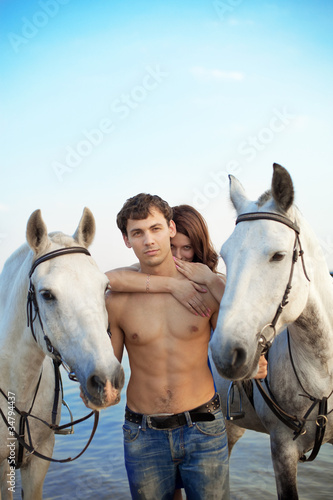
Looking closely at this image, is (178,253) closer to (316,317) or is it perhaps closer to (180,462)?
(316,317)

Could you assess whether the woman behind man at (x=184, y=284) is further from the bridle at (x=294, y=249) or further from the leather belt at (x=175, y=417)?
the leather belt at (x=175, y=417)

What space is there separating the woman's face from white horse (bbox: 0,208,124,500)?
0.97 metres

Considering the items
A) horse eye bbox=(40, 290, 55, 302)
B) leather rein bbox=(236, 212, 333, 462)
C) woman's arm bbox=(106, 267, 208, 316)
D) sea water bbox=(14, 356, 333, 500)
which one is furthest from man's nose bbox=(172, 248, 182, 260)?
sea water bbox=(14, 356, 333, 500)

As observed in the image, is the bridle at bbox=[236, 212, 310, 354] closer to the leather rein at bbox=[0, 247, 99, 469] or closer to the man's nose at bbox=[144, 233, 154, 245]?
the man's nose at bbox=[144, 233, 154, 245]

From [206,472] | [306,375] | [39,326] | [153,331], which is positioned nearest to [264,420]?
[306,375]

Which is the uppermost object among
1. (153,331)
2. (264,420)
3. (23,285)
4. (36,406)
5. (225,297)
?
(23,285)

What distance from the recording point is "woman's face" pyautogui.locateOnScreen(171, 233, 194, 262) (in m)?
3.72

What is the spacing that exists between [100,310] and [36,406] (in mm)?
1151

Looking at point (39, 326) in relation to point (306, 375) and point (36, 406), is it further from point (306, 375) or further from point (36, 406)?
point (306, 375)

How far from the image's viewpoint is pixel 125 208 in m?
2.95

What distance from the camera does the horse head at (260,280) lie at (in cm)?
221

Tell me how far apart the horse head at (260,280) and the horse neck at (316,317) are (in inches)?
6.2

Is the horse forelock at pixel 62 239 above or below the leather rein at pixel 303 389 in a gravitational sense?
above

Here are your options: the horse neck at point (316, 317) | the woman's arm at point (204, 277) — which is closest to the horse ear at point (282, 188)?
the horse neck at point (316, 317)
